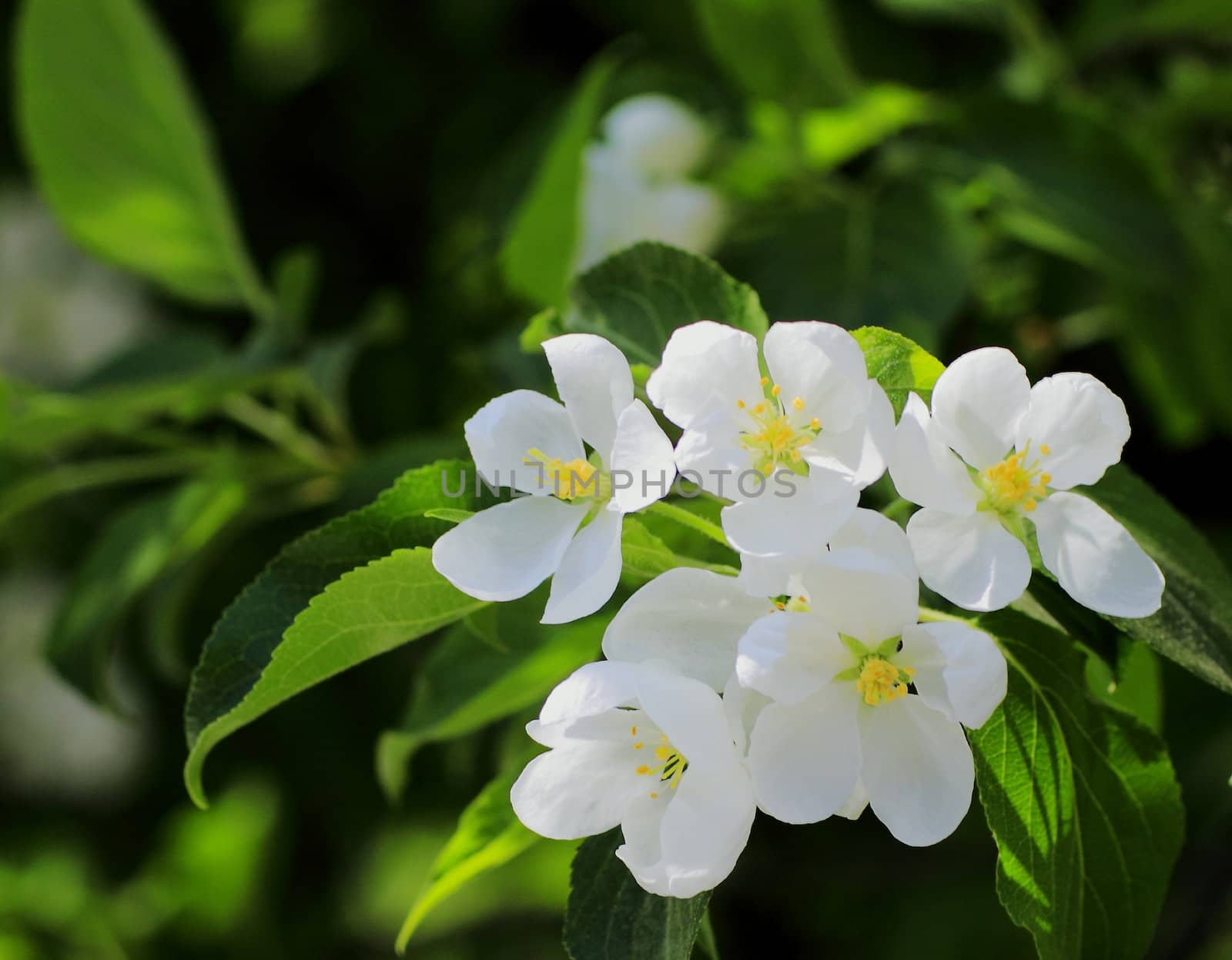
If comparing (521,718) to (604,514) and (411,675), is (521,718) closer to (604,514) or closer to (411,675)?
(604,514)

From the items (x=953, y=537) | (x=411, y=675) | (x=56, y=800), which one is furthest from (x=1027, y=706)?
(x=56, y=800)

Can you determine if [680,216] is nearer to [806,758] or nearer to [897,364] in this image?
[897,364]

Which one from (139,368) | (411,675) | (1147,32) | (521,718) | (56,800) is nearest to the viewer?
(521,718)

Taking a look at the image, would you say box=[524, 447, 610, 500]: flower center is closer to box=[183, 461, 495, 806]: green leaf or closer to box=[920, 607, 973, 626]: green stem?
box=[183, 461, 495, 806]: green leaf

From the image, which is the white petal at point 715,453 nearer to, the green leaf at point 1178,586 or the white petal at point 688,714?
the white petal at point 688,714

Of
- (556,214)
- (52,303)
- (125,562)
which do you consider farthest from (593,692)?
(52,303)

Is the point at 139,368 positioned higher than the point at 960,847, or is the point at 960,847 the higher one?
the point at 139,368
